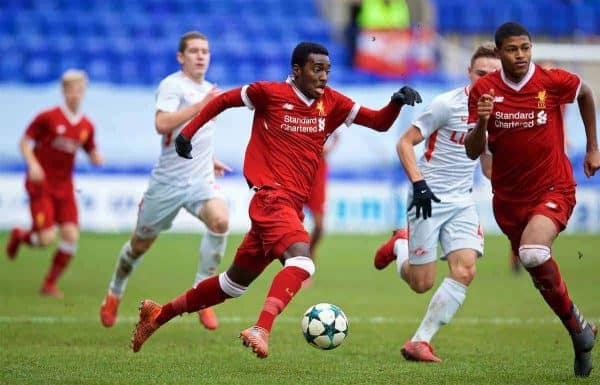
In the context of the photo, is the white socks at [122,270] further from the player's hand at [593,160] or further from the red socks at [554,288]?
the player's hand at [593,160]

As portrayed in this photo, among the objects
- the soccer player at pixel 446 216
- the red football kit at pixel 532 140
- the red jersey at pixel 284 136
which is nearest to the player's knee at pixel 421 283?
the soccer player at pixel 446 216

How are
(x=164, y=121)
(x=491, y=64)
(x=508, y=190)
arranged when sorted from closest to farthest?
(x=508, y=190)
(x=491, y=64)
(x=164, y=121)

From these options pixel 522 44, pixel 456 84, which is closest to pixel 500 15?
pixel 456 84

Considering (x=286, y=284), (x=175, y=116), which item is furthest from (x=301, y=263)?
(x=175, y=116)

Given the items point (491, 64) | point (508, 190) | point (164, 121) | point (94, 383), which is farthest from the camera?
point (164, 121)

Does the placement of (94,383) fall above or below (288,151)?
below

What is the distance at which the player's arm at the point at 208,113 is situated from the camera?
8.50 m

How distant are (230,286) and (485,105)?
2.31 meters

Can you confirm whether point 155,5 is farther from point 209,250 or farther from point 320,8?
point 209,250

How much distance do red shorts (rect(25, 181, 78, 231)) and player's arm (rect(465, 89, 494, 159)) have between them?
291 inches

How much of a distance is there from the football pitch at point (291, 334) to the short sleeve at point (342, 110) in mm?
1796

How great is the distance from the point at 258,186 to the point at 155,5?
22.4m

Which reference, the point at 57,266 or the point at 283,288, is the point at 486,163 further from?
the point at 57,266

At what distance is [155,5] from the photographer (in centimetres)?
3003
